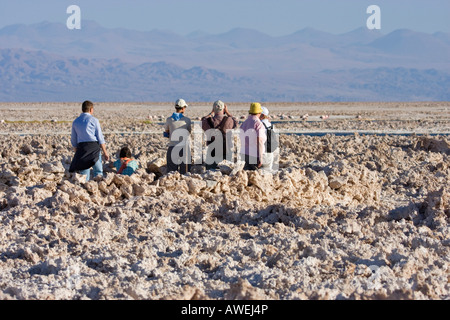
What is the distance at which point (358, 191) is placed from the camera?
32.9 ft

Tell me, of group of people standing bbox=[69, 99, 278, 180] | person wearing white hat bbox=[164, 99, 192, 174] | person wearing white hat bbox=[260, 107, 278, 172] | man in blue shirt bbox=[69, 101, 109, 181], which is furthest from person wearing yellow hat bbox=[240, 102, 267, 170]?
man in blue shirt bbox=[69, 101, 109, 181]

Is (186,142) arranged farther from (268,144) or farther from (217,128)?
(268,144)

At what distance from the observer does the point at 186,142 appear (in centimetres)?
1014

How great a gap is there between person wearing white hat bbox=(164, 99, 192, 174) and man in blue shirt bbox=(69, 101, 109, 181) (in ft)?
4.17

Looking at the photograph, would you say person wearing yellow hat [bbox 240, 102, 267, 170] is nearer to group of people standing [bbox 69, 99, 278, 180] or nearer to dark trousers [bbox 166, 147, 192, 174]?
group of people standing [bbox 69, 99, 278, 180]

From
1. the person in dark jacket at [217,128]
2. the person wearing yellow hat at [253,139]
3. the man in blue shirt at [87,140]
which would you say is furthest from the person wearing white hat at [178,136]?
the man in blue shirt at [87,140]

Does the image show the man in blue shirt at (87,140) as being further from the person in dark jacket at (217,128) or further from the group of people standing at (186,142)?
the person in dark jacket at (217,128)

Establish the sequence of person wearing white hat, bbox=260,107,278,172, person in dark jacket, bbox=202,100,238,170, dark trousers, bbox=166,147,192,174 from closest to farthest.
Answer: person wearing white hat, bbox=260,107,278,172 < person in dark jacket, bbox=202,100,238,170 < dark trousers, bbox=166,147,192,174

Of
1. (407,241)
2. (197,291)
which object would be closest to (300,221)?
(407,241)

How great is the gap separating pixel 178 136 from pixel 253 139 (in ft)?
4.33

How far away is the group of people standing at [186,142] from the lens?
29.4 feet

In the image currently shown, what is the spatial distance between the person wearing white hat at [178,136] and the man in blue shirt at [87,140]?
1.27 m

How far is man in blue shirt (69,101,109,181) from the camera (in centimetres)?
888

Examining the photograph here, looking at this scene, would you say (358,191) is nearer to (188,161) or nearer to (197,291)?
(188,161)
